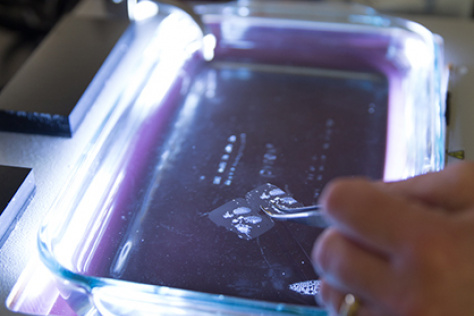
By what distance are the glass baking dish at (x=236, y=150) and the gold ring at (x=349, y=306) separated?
0.05m

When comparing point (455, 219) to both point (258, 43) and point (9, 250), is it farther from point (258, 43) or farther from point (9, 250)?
point (258, 43)

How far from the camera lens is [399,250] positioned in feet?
1.04

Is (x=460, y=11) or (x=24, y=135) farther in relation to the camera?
(x=460, y=11)

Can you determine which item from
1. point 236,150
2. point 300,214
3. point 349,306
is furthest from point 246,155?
point 349,306

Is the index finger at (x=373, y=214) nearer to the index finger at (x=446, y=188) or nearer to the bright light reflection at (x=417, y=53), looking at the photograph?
the index finger at (x=446, y=188)

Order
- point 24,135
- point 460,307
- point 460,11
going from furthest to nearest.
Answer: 1. point 460,11
2. point 24,135
3. point 460,307

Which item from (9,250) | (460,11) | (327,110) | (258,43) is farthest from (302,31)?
(9,250)

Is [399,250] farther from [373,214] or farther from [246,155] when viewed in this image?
[246,155]

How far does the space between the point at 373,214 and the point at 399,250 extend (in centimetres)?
2

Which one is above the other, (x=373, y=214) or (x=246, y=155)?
(x=373, y=214)

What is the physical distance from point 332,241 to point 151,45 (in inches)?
18.7

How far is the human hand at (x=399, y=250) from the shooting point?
0.31m

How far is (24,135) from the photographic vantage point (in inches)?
24.8

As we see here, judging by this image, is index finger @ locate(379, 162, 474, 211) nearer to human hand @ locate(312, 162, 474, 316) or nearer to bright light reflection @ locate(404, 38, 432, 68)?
human hand @ locate(312, 162, 474, 316)
